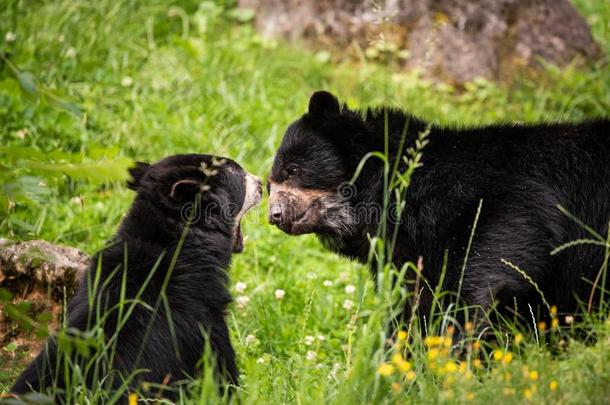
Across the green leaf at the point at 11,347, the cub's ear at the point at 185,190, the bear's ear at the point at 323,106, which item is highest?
the bear's ear at the point at 323,106

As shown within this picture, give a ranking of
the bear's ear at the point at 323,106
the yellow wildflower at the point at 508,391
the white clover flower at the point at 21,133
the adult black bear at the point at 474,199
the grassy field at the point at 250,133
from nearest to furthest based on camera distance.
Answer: the yellow wildflower at the point at 508,391, the grassy field at the point at 250,133, the adult black bear at the point at 474,199, the bear's ear at the point at 323,106, the white clover flower at the point at 21,133

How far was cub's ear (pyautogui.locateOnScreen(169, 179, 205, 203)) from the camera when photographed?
4844 millimetres

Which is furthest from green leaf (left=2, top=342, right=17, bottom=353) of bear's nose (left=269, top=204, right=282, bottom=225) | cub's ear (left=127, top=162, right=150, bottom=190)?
bear's nose (left=269, top=204, right=282, bottom=225)

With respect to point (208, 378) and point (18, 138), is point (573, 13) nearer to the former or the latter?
point (18, 138)

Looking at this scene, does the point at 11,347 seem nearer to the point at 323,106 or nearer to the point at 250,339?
the point at 250,339

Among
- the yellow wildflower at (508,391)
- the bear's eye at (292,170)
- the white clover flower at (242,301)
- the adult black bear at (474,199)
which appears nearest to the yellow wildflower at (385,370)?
the yellow wildflower at (508,391)

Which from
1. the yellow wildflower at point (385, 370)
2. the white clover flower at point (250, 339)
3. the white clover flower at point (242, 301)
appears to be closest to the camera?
the yellow wildflower at point (385, 370)

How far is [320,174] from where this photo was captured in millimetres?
5852

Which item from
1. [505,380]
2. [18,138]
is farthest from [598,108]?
[505,380]

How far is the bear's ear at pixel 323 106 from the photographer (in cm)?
585

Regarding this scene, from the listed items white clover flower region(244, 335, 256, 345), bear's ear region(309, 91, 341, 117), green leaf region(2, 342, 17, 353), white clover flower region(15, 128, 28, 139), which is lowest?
white clover flower region(244, 335, 256, 345)

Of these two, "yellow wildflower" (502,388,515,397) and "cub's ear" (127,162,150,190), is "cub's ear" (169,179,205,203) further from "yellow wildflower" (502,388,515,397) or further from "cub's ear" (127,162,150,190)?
"yellow wildflower" (502,388,515,397)

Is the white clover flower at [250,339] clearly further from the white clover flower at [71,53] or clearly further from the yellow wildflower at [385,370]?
the white clover flower at [71,53]

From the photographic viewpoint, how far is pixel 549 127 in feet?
17.7
